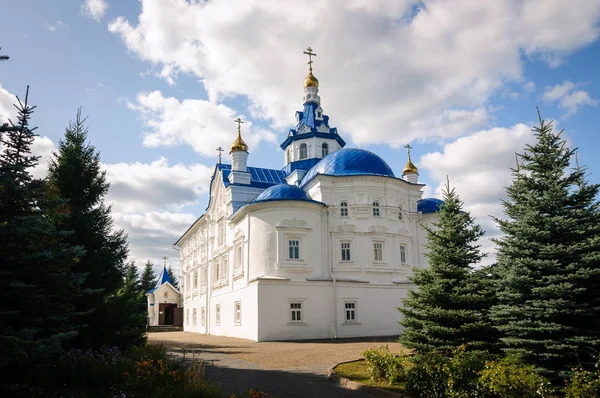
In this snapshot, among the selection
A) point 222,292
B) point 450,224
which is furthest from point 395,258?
point 450,224

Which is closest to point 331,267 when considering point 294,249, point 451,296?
point 294,249

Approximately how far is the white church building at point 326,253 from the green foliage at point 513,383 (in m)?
16.0

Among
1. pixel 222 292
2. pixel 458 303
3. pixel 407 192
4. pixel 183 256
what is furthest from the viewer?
pixel 183 256

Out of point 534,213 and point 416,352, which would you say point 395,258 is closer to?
point 416,352

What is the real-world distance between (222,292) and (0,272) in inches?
1015

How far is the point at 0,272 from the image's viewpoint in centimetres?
823

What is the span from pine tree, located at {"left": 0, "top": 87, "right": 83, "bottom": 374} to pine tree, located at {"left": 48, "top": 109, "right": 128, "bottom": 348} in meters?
2.59

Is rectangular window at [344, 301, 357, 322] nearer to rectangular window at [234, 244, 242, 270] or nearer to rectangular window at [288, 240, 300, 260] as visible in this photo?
rectangular window at [288, 240, 300, 260]

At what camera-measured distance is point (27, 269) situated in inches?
349

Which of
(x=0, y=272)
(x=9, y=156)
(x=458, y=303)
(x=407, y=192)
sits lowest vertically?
(x=458, y=303)

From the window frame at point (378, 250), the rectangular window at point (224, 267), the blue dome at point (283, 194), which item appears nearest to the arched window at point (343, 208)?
the blue dome at point (283, 194)

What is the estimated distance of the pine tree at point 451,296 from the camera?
11.7 meters

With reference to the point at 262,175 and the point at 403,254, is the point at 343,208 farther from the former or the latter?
the point at 262,175

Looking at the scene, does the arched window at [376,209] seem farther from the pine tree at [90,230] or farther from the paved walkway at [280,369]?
the pine tree at [90,230]
